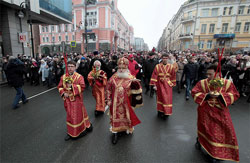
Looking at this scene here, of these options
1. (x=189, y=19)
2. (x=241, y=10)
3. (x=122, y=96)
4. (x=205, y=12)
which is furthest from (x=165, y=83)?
(x=241, y=10)

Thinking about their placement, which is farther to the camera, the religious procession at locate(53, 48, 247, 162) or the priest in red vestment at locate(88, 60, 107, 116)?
the priest in red vestment at locate(88, 60, 107, 116)

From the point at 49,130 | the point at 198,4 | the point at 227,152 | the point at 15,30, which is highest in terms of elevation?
the point at 198,4

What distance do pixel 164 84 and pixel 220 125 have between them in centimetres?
216

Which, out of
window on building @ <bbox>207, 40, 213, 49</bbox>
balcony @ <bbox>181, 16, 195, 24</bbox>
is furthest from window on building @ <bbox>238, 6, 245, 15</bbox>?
balcony @ <bbox>181, 16, 195, 24</bbox>

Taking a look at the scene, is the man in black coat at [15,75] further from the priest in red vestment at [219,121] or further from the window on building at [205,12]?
the window on building at [205,12]

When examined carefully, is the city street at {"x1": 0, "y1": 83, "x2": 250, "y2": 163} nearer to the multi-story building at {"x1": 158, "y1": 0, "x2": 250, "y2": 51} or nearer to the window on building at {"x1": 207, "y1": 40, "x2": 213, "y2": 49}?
the multi-story building at {"x1": 158, "y1": 0, "x2": 250, "y2": 51}

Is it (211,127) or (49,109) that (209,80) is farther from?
(49,109)

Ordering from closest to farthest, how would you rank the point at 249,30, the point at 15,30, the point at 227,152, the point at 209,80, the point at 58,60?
1. the point at 227,152
2. the point at 209,80
3. the point at 58,60
4. the point at 15,30
5. the point at 249,30

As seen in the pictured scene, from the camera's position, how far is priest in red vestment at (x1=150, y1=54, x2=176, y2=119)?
4.42 metres

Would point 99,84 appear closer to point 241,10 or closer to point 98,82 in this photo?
point 98,82

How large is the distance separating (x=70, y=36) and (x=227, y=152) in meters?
50.9

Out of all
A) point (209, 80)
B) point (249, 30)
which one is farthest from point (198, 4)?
point (209, 80)

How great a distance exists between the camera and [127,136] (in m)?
3.51

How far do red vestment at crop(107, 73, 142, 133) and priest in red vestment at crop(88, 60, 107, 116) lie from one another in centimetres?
133
